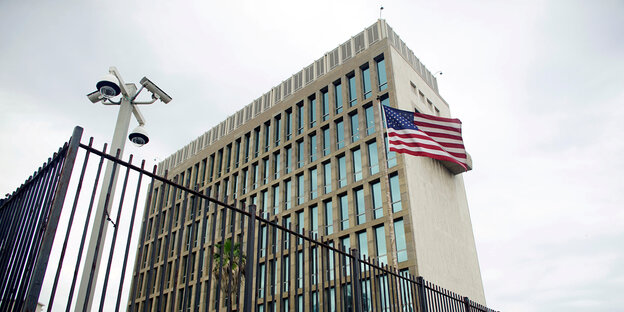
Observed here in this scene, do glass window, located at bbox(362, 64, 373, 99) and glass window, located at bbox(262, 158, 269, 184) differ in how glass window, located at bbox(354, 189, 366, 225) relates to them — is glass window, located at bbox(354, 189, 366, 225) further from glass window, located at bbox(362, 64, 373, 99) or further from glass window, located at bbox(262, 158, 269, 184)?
glass window, located at bbox(262, 158, 269, 184)

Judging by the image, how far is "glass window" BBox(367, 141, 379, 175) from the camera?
103 ft

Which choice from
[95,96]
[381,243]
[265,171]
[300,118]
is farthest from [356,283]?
[265,171]

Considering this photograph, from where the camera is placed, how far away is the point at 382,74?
33.8 metres

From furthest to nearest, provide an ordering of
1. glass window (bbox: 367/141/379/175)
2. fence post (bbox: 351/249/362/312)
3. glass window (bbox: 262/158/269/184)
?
glass window (bbox: 262/158/269/184) < glass window (bbox: 367/141/379/175) < fence post (bbox: 351/249/362/312)

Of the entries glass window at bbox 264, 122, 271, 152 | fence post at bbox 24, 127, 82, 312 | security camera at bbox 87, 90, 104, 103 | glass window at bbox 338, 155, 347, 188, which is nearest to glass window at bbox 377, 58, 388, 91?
glass window at bbox 338, 155, 347, 188

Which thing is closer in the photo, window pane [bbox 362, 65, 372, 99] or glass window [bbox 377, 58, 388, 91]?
glass window [bbox 377, 58, 388, 91]

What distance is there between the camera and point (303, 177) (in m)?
36.2

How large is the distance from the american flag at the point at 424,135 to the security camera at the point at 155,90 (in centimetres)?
1130

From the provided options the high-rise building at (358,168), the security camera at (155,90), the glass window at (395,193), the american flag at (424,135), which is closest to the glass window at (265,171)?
the high-rise building at (358,168)

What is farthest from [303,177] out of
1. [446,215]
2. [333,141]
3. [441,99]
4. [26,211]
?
[26,211]

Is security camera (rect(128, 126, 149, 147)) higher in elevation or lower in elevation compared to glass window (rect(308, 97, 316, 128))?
lower

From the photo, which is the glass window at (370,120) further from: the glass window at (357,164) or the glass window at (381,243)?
the glass window at (381,243)

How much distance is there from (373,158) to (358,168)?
4.66 feet

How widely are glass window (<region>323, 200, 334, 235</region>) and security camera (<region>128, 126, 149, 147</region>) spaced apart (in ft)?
76.0
